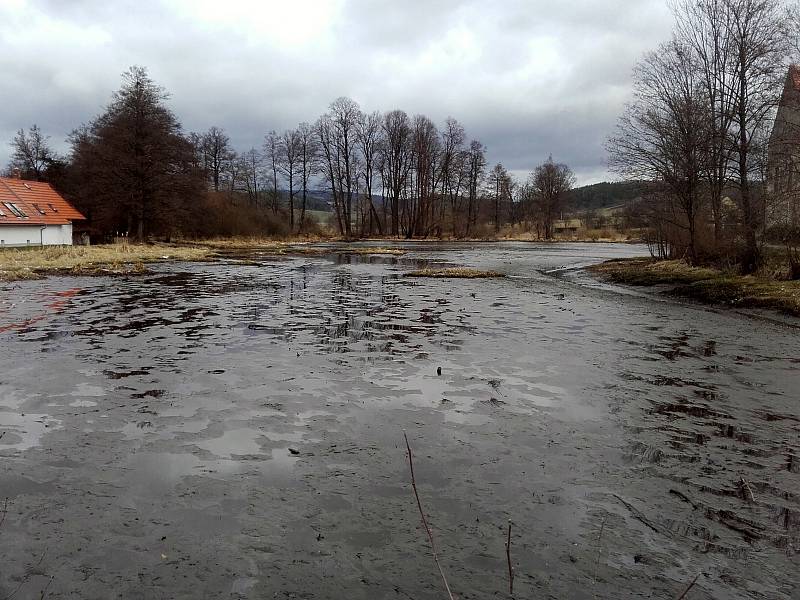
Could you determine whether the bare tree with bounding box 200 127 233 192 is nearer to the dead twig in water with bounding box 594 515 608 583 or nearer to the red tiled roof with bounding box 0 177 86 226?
the red tiled roof with bounding box 0 177 86 226

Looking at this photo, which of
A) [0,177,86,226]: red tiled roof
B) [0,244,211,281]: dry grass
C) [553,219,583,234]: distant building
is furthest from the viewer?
[553,219,583,234]: distant building

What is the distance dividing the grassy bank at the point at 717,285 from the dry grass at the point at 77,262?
21.9m

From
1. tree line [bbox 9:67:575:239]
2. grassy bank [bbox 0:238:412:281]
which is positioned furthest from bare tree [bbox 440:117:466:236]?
grassy bank [bbox 0:238:412:281]

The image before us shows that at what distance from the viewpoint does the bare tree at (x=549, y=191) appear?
77000 millimetres

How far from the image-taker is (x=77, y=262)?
25.9m

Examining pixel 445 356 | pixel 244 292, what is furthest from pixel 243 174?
pixel 445 356

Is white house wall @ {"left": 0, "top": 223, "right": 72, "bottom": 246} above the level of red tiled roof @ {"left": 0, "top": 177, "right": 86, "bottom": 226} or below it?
below

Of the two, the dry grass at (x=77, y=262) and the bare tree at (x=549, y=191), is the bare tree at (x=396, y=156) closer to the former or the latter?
the bare tree at (x=549, y=191)

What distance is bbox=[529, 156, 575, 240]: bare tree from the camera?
7700 cm

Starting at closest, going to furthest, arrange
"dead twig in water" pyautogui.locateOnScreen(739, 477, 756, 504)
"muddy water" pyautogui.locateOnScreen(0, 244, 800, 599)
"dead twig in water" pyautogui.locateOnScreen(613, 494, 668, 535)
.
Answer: "muddy water" pyautogui.locateOnScreen(0, 244, 800, 599), "dead twig in water" pyautogui.locateOnScreen(613, 494, 668, 535), "dead twig in water" pyautogui.locateOnScreen(739, 477, 756, 504)

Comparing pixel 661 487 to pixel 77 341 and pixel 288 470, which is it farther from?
pixel 77 341

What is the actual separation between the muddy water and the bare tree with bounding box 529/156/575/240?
69.5 meters

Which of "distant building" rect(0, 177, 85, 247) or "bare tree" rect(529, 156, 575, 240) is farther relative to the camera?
"bare tree" rect(529, 156, 575, 240)

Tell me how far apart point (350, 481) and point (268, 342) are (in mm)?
5860
